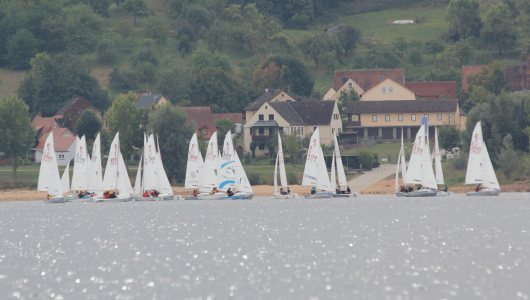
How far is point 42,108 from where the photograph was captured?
110m

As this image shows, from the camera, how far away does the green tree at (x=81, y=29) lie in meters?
142

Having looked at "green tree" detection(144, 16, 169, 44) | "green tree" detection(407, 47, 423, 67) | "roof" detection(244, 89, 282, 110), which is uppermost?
"green tree" detection(144, 16, 169, 44)

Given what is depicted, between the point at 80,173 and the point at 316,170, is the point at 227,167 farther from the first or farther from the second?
the point at 80,173

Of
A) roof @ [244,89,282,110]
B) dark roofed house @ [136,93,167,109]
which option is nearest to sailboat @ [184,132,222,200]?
roof @ [244,89,282,110]

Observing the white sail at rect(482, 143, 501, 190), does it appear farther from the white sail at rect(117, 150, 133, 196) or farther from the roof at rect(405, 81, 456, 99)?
→ the roof at rect(405, 81, 456, 99)

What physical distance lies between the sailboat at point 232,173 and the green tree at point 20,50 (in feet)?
306

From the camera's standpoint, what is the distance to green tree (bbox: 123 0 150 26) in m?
159

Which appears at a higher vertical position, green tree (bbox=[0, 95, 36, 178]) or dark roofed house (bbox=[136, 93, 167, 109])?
dark roofed house (bbox=[136, 93, 167, 109])

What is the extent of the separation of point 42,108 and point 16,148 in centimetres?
4273

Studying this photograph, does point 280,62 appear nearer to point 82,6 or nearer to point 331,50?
point 331,50

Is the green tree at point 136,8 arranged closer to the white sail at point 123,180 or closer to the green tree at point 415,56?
the green tree at point 415,56

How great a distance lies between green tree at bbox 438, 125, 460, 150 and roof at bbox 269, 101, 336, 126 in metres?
19.9

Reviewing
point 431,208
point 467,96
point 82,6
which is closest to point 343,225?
point 431,208

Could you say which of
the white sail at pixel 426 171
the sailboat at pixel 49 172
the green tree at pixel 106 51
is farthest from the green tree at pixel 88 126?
the white sail at pixel 426 171
